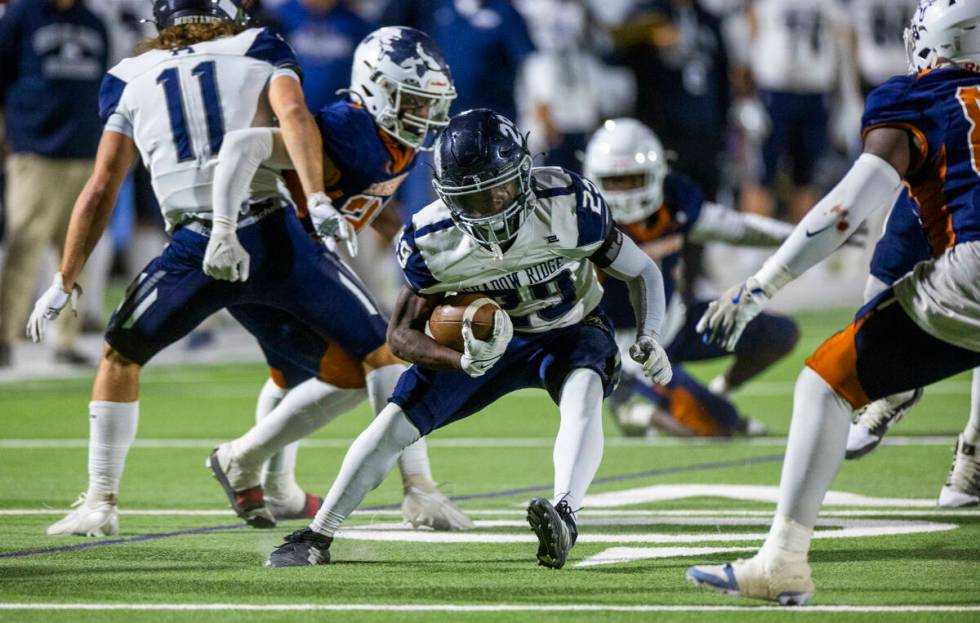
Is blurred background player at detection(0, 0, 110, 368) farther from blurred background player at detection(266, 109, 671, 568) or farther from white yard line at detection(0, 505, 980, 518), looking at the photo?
blurred background player at detection(266, 109, 671, 568)

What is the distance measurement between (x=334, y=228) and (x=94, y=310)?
7144 millimetres

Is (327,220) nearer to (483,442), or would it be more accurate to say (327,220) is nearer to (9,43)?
(483,442)

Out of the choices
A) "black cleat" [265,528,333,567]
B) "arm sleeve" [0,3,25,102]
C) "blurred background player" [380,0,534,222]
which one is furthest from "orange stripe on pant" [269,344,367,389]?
"blurred background player" [380,0,534,222]

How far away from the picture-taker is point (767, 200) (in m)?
14.5

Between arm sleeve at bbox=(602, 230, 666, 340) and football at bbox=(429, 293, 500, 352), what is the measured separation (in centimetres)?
42

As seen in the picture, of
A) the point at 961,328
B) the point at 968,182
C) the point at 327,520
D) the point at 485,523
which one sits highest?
the point at 968,182

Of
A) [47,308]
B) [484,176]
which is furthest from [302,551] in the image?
[47,308]

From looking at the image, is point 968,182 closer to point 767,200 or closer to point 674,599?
point 674,599

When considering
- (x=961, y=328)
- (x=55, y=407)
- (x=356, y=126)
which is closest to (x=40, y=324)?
(x=356, y=126)

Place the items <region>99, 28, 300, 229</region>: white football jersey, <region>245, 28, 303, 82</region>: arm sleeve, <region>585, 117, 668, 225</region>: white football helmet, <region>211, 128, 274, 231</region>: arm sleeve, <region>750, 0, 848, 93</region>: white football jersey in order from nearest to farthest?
<region>211, 128, 274, 231</region>: arm sleeve, <region>99, 28, 300, 229</region>: white football jersey, <region>245, 28, 303, 82</region>: arm sleeve, <region>585, 117, 668, 225</region>: white football helmet, <region>750, 0, 848, 93</region>: white football jersey

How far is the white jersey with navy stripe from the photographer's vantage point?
4.56 meters

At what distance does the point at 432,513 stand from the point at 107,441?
1.07 meters

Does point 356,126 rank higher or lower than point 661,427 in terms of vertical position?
higher

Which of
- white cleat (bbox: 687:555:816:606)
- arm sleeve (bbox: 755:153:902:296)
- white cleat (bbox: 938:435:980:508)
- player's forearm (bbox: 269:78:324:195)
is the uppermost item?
arm sleeve (bbox: 755:153:902:296)
